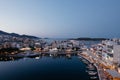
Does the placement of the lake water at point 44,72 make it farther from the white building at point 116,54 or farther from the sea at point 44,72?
the white building at point 116,54

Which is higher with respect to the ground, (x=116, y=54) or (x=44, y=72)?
(x=116, y=54)

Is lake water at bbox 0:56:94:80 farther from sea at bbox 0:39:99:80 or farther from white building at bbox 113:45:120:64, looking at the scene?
white building at bbox 113:45:120:64

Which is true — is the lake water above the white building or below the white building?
below

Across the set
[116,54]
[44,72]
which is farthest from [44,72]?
[116,54]

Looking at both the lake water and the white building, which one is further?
the white building

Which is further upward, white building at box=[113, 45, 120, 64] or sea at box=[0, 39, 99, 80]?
white building at box=[113, 45, 120, 64]

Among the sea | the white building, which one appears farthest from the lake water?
the white building

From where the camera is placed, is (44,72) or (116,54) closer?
(116,54)

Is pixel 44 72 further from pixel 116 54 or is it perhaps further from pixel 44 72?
pixel 116 54

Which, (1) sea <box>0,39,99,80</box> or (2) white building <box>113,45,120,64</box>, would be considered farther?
(2) white building <box>113,45,120,64</box>

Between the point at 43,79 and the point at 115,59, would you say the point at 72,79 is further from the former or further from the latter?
the point at 115,59

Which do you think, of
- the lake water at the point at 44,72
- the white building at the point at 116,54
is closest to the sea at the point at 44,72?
the lake water at the point at 44,72
